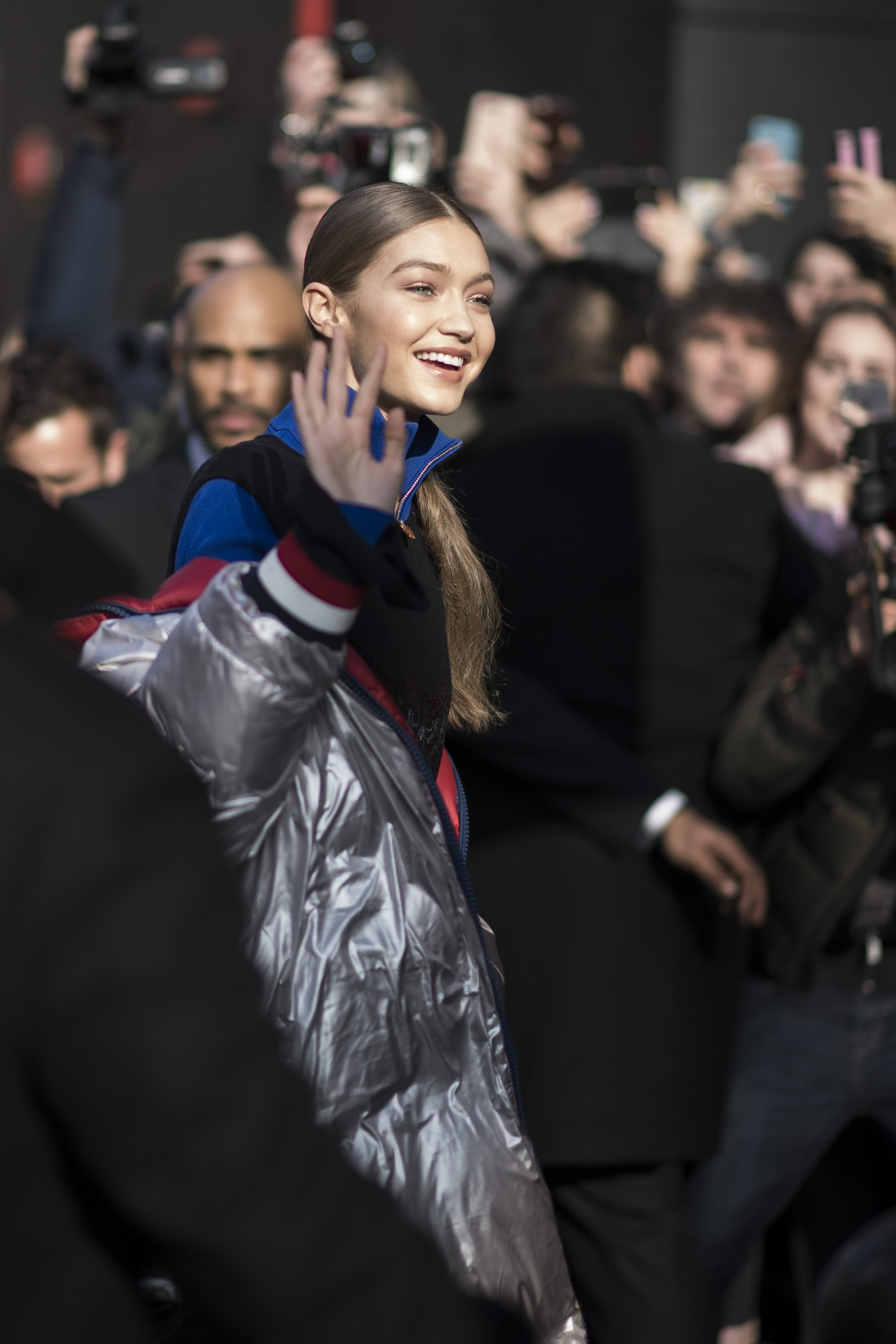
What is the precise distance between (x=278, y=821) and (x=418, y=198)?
0.62 meters

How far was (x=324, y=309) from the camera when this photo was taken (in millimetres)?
1456

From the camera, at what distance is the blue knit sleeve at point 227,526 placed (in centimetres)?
130

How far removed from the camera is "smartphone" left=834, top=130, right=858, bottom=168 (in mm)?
3770

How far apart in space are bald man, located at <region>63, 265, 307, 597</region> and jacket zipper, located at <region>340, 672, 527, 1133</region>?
1.49m

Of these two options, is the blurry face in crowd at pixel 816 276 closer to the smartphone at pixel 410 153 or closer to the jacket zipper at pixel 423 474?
the smartphone at pixel 410 153

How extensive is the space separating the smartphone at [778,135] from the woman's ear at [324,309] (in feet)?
12.5

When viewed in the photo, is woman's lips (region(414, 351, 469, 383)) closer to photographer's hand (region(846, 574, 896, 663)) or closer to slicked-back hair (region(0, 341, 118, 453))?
photographer's hand (region(846, 574, 896, 663))

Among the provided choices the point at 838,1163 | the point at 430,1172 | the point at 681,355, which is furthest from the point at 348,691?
the point at 681,355

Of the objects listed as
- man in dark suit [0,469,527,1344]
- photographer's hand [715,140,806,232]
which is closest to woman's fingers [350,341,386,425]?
man in dark suit [0,469,527,1344]

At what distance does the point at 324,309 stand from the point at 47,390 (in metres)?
1.79

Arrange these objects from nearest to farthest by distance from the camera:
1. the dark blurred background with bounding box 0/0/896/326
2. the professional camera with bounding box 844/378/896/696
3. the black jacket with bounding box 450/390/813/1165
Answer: the professional camera with bounding box 844/378/896/696 → the black jacket with bounding box 450/390/813/1165 → the dark blurred background with bounding box 0/0/896/326

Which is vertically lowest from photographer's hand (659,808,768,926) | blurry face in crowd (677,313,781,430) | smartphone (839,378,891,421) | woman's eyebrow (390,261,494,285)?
photographer's hand (659,808,768,926)

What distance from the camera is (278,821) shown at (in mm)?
1181

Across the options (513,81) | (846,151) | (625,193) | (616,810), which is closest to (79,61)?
(625,193)
